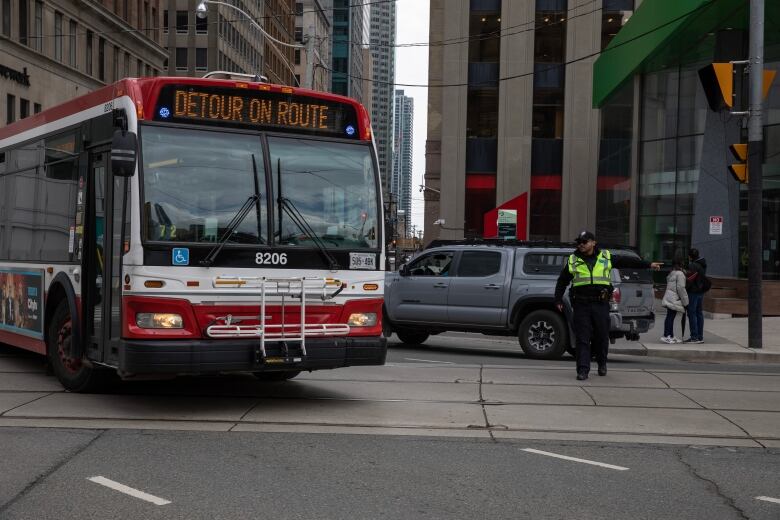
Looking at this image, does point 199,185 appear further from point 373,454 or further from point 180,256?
point 373,454

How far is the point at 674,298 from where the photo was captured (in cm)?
1734

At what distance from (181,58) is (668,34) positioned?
2228 inches

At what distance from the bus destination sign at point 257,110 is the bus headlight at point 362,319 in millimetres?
1749

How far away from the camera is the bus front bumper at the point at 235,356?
7.99m

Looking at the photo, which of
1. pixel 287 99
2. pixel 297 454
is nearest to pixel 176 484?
pixel 297 454

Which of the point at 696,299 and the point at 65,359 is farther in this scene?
the point at 696,299

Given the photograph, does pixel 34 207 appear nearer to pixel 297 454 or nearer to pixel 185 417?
pixel 185 417

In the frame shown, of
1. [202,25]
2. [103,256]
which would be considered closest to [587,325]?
[103,256]

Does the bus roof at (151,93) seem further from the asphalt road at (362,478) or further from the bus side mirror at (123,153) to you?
the asphalt road at (362,478)

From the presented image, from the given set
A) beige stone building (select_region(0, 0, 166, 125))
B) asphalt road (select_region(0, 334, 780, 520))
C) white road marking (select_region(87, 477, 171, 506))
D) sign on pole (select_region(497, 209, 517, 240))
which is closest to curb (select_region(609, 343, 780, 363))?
asphalt road (select_region(0, 334, 780, 520))

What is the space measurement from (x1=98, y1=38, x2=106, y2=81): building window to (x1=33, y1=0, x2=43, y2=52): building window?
7.78 m

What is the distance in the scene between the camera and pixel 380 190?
9195mm

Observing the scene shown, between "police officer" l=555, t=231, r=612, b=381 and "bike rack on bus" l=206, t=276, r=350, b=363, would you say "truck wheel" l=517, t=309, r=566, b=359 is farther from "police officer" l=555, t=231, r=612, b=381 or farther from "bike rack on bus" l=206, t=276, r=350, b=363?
"bike rack on bus" l=206, t=276, r=350, b=363

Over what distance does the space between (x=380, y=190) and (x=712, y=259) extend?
67.4 feet
